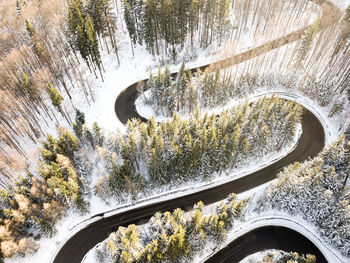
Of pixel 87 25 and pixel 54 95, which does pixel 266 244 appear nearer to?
pixel 54 95

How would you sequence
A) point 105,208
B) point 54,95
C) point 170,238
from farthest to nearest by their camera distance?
point 54,95 < point 105,208 < point 170,238

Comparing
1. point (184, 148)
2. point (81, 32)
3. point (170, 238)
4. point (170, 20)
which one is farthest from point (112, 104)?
point (170, 238)

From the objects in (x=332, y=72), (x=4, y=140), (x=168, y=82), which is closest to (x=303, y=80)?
(x=332, y=72)

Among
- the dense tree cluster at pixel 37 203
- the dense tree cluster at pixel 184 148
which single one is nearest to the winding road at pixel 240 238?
the dense tree cluster at pixel 184 148

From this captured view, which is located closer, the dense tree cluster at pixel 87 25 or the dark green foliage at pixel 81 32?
the dark green foliage at pixel 81 32

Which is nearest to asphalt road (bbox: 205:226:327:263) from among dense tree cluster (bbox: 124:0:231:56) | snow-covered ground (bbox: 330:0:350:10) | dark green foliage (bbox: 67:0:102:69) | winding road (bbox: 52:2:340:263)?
winding road (bbox: 52:2:340:263)

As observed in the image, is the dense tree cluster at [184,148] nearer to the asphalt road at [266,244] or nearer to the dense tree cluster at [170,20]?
the asphalt road at [266,244]
